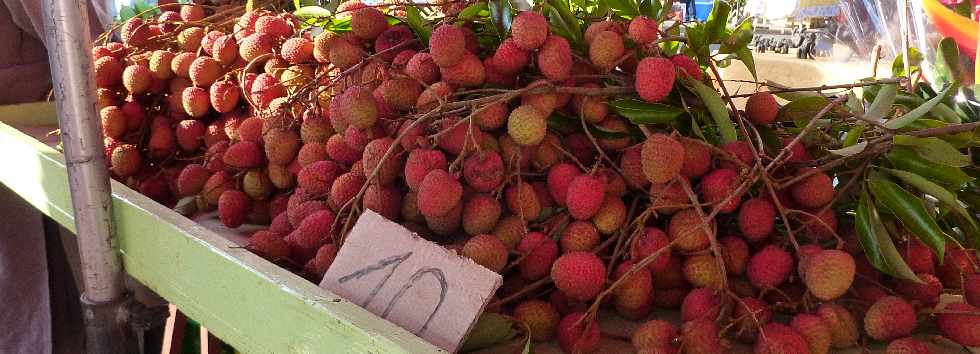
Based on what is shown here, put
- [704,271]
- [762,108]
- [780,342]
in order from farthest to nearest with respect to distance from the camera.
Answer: [762,108]
[704,271]
[780,342]

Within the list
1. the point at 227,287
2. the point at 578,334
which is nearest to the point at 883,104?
the point at 578,334

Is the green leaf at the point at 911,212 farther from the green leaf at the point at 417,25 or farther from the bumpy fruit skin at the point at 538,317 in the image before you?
the green leaf at the point at 417,25

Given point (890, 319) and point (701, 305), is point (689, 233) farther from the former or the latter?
point (890, 319)

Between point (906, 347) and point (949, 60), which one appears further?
point (949, 60)

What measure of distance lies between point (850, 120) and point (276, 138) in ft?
2.42

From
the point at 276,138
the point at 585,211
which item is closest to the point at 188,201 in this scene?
the point at 276,138

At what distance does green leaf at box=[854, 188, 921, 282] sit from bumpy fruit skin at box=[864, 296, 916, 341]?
4 cm

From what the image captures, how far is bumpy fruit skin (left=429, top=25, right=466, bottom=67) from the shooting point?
0.77m

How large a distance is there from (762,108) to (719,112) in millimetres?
76

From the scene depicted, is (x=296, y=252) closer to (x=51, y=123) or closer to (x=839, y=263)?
(x=839, y=263)

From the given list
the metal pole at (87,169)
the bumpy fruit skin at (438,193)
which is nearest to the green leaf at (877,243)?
the bumpy fruit skin at (438,193)

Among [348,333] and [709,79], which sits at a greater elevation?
[709,79]

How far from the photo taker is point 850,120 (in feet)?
2.88

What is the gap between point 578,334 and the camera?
656 mm
